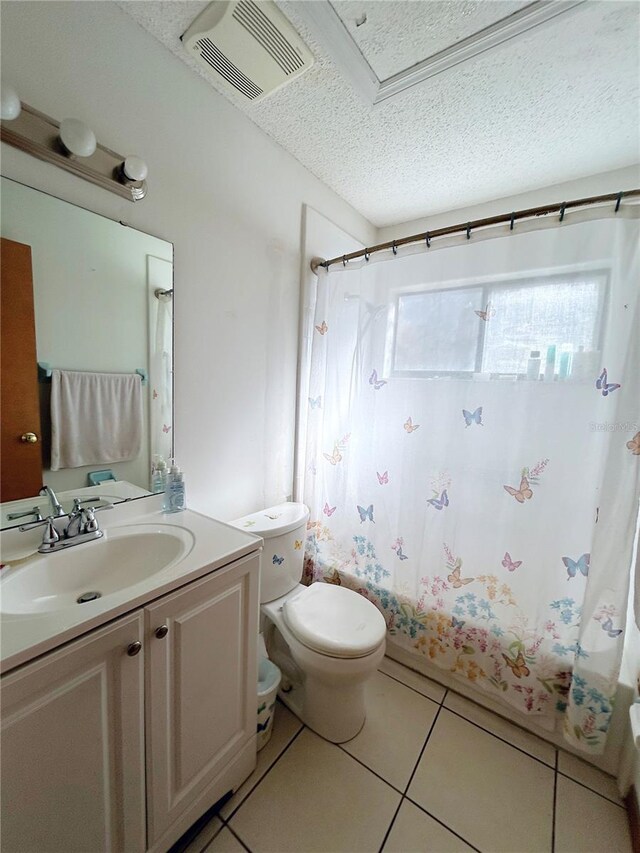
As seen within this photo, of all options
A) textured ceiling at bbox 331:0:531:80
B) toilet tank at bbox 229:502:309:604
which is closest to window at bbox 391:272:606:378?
textured ceiling at bbox 331:0:531:80

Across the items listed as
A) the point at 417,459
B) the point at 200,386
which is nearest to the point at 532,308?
the point at 417,459

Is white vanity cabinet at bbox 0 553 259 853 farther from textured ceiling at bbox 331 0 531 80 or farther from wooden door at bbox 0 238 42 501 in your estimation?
textured ceiling at bbox 331 0 531 80

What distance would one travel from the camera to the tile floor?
40.5 inches

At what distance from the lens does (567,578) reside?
1.24m

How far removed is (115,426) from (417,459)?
1.23 m

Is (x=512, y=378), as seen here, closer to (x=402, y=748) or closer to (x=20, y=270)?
(x=402, y=748)

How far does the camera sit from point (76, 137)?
2.90 ft

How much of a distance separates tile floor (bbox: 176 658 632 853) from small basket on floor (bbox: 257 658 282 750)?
7 centimetres

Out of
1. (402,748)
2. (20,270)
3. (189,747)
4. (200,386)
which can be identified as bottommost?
(402,748)

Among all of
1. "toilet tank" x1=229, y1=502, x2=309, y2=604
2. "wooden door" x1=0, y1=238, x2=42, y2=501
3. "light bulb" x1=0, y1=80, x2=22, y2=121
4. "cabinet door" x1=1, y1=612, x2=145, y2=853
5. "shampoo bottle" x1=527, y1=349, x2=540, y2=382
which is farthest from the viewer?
"toilet tank" x1=229, y1=502, x2=309, y2=604

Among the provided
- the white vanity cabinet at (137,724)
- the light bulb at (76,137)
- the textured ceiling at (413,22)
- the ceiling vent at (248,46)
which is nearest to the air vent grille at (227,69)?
the ceiling vent at (248,46)

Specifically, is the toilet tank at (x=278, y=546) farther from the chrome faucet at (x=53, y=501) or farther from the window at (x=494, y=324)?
the window at (x=494, y=324)

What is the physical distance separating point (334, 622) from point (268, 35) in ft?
6.61

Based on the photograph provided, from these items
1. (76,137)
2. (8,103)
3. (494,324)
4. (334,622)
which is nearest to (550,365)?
(494,324)
